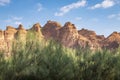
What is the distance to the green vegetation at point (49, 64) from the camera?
848 inches

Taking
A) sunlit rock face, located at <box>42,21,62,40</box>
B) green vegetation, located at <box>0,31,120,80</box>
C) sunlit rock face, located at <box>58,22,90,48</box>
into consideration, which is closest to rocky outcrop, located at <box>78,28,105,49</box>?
sunlit rock face, located at <box>58,22,90,48</box>

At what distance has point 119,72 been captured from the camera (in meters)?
25.4

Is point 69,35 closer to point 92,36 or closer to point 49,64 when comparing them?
point 92,36

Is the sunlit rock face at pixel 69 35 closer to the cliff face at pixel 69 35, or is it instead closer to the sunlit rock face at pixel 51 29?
the cliff face at pixel 69 35

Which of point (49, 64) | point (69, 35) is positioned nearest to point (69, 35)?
point (69, 35)

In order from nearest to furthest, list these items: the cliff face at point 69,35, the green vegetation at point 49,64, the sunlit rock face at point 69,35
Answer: the green vegetation at point 49,64 → the cliff face at point 69,35 → the sunlit rock face at point 69,35

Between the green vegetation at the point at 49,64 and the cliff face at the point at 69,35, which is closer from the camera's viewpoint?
the green vegetation at the point at 49,64

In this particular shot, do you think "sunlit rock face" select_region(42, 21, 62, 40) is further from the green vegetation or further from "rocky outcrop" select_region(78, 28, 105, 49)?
the green vegetation

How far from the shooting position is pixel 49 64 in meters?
22.2

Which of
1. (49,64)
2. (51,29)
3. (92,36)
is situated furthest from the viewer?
(92,36)

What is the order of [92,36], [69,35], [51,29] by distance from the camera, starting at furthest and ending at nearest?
[92,36] < [51,29] < [69,35]

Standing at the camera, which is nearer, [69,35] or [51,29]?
[69,35]

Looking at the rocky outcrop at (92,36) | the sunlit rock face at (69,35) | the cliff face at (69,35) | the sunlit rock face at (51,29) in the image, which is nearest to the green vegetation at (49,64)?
the cliff face at (69,35)

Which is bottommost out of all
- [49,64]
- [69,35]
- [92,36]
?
[49,64]
